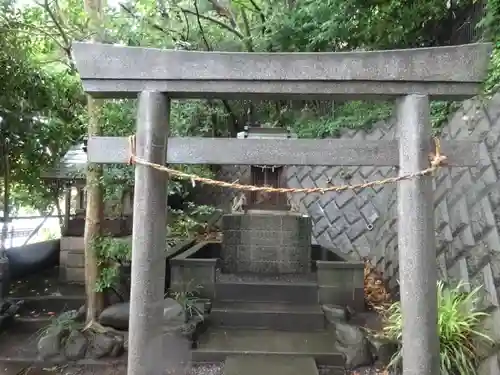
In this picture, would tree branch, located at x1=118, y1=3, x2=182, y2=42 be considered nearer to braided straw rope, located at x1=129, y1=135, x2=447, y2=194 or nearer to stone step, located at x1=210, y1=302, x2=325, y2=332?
stone step, located at x1=210, y1=302, x2=325, y2=332

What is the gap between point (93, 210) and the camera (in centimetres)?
518

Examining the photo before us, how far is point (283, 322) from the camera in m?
6.02

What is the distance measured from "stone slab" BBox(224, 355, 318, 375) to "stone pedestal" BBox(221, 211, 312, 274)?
2.98 m

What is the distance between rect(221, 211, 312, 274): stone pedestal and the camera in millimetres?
7848

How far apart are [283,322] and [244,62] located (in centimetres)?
464

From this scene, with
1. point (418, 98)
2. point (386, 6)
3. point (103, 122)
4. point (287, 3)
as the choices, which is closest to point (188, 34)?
point (287, 3)

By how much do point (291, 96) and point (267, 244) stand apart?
5.62 metres

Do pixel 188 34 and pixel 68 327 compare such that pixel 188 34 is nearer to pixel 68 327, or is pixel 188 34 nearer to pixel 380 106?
pixel 380 106

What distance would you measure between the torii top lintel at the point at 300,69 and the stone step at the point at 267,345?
3732 millimetres

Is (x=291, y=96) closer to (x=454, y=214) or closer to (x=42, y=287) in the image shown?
(x=454, y=214)

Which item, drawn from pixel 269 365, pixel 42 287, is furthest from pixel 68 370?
pixel 42 287

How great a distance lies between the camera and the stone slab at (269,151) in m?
2.65

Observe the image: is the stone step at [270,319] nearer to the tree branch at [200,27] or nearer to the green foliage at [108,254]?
the green foliage at [108,254]

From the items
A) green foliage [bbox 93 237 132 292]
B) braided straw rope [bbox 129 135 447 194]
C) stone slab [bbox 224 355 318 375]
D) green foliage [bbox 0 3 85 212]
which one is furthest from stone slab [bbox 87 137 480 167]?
green foliage [bbox 0 3 85 212]
